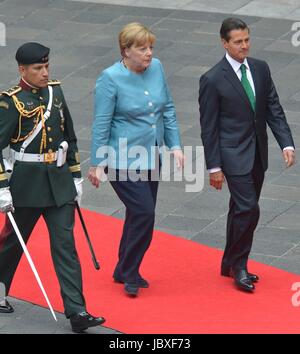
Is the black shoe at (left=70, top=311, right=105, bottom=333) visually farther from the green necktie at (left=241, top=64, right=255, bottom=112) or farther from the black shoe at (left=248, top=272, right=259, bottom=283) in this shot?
the green necktie at (left=241, top=64, right=255, bottom=112)

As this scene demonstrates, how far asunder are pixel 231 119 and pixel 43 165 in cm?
142

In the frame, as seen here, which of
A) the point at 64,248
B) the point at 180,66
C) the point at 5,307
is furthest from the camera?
the point at 180,66

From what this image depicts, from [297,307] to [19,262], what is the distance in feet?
6.95

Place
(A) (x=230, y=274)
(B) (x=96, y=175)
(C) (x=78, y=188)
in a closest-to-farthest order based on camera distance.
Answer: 1. (C) (x=78, y=188)
2. (B) (x=96, y=175)
3. (A) (x=230, y=274)

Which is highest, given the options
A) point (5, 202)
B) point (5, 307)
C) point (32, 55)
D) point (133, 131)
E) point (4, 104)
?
point (32, 55)

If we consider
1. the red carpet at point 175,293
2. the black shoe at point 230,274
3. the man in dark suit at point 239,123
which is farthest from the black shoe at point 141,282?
the man in dark suit at point 239,123

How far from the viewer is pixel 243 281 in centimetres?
965

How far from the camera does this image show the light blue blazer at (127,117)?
9.39 m

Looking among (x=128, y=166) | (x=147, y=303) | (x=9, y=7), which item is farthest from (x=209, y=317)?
(x=9, y=7)

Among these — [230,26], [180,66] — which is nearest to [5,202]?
[230,26]

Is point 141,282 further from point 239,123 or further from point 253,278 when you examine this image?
point 239,123

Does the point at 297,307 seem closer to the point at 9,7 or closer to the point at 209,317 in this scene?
the point at 209,317

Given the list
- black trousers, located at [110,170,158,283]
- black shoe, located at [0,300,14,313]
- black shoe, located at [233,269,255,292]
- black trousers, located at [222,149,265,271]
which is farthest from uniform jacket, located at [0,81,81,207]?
black shoe, located at [233,269,255,292]

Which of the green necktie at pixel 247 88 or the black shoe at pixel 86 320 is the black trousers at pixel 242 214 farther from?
the black shoe at pixel 86 320
